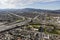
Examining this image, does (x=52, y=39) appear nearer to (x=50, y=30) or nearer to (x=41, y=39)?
(x=41, y=39)

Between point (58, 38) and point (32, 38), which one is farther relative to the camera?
point (58, 38)

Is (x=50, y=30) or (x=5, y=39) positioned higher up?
(x=5, y=39)

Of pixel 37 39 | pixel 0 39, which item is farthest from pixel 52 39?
pixel 0 39

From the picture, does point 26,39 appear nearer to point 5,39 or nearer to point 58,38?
point 5,39

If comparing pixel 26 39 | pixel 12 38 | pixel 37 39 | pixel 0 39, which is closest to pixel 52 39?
pixel 37 39

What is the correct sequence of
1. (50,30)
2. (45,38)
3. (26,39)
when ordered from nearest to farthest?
(26,39) < (45,38) < (50,30)

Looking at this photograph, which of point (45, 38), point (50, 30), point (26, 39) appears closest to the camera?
point (26, 39)

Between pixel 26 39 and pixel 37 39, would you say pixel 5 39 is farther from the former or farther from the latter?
pixel 37 39

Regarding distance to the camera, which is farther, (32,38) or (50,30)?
(50,30)
